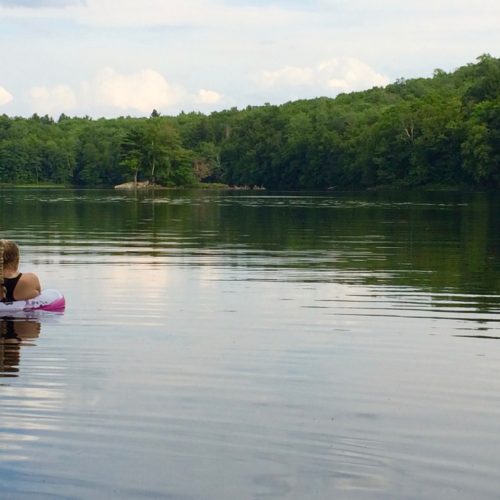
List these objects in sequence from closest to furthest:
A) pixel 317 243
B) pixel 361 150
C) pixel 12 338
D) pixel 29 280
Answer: pixel 12 338, pixel 29 280, pixel 317 243, pixel 361 150

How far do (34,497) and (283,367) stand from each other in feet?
16.3

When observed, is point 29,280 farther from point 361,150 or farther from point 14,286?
point 361,150

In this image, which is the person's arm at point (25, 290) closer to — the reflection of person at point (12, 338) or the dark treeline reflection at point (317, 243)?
the reflection of person at point (12, 338)

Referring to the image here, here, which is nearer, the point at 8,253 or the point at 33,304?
the point at 8,253

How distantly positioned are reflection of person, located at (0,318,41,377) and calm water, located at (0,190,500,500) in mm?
29

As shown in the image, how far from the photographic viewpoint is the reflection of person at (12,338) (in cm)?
1154

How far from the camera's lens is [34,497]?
717 cm

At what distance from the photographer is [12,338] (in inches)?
539

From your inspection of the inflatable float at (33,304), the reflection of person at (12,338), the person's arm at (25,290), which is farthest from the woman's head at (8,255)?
the reflection of person at (12,338)

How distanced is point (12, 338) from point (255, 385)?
4.22 meters

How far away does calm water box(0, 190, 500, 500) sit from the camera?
775 cm

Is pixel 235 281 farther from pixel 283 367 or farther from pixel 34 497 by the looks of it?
pixel 34 497

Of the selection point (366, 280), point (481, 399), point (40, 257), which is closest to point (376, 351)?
point (481, 399)

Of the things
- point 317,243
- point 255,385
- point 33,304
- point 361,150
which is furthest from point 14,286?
point 361,150
